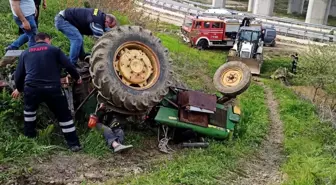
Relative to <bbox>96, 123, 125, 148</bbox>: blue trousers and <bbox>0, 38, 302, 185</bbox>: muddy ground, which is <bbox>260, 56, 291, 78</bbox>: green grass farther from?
<bbox>96, 123, 125, 148</bbox>: blue trousers

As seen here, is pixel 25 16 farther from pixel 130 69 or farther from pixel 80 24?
pixel 130 69

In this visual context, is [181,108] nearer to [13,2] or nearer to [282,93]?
[13,2]

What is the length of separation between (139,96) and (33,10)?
2.30 m

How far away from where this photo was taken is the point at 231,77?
7.29 metres

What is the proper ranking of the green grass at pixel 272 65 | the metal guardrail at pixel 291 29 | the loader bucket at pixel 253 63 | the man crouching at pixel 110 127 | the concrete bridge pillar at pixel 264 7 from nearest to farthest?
1. the man crouching at pixel 110 127
2. the loader bucket at pixel 253 63
3. the green grass at pixel 272 65
4. the metal guardrail at pixel 291 29
5. the concrete bridge pillar at pixel 264 7

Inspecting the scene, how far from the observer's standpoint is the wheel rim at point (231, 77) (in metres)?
7.10

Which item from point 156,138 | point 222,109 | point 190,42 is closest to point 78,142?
point 156,138

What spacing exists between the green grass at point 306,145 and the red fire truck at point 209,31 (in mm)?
8298

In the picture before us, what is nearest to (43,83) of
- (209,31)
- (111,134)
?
(111,134)

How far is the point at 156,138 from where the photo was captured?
18.5ft

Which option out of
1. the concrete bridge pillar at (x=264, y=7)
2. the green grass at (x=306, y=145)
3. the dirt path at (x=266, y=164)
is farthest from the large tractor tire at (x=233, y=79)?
the concrete bridge pillar at (x=264, y=7)

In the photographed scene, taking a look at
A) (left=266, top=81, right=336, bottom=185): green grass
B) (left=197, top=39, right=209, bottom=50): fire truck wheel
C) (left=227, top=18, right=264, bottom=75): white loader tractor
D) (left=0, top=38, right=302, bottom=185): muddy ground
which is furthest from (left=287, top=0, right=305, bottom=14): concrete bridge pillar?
(left=0, top=38, right=302, bottom=185): muddy ground

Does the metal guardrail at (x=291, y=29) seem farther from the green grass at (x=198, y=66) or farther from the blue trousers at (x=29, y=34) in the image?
the blue trousers at (x=29, y=34)

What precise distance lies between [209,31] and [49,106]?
58.1 ft
